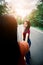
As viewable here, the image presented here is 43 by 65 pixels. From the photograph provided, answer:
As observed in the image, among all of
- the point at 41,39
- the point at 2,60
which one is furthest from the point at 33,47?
the point at 2,60

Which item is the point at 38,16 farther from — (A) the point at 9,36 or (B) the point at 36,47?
(A) the point at 9,36

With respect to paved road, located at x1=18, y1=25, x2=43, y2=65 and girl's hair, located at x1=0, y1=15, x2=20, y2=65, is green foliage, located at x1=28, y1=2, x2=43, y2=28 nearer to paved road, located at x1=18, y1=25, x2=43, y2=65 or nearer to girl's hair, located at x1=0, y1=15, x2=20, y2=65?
paved road, located at x1=18, y1=25, x2=43, y2=65

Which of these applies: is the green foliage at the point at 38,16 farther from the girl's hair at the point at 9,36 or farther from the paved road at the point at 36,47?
the girl's hair at the point at 9,36

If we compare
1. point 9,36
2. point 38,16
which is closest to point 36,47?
point 38,16

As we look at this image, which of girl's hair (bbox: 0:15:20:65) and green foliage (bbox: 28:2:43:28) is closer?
girl's hair (bbox: 0:15:20:65)

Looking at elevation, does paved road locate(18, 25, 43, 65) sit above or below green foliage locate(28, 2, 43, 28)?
below

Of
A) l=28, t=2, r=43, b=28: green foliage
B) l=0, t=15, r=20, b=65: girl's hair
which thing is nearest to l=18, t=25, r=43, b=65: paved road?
l=28, t=2, r=43, b=28: green foliage

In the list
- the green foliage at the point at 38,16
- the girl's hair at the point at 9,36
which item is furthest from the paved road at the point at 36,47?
the girl's hair at the point at 9,36

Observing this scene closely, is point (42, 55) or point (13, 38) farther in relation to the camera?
point (42, 55)

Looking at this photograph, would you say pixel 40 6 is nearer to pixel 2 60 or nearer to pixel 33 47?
pixel 33 47

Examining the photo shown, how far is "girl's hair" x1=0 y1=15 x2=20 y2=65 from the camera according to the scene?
91 centimetres

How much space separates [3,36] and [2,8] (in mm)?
518

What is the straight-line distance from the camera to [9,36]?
0.93 meters

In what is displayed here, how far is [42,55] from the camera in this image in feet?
4.94
